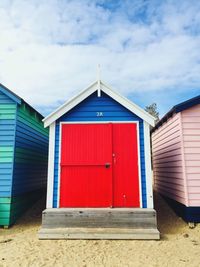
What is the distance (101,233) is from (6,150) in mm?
3706

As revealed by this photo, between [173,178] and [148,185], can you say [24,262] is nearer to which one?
[148,185]

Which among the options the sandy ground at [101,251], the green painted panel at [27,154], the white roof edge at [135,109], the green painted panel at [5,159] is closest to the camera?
the sandy ground at [101,251]

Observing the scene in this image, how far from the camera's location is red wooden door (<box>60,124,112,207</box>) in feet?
20.4

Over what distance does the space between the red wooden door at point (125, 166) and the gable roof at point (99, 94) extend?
0.42 m

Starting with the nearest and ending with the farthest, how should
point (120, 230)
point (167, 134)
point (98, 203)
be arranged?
point (120, 230), point (98, 203), point (167, 134)

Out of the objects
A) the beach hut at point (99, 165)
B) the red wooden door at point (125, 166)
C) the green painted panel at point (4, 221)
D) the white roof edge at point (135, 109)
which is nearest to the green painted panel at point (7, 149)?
the beach hut at point (99, 165)

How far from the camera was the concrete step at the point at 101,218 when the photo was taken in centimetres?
570

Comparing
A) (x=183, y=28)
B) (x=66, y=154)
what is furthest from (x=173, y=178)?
(x=183, y=28)

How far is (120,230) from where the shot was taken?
559cm

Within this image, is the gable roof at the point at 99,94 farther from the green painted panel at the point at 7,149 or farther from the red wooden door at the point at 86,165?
the green painted panel at the point at 7,149

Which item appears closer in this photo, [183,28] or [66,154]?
[66,154]

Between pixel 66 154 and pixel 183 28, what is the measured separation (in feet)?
19.8

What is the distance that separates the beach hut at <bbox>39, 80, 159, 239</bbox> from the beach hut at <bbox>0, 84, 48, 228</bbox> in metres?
1.31

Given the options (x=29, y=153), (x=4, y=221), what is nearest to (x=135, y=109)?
(x=29, y=153)
